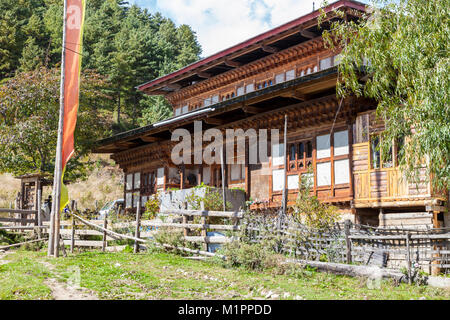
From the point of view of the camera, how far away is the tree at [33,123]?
25.6 metres

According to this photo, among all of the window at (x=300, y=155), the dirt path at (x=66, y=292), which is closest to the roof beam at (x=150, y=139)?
the window at (x=300, y=155)

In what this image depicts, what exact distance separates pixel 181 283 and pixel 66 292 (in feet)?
7.57

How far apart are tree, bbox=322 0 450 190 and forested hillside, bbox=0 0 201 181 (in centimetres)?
1805

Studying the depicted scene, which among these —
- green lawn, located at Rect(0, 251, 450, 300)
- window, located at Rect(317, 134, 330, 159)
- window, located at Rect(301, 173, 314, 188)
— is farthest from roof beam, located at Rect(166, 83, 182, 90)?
green lawn, located at Rect(0, 251, 450, 300)

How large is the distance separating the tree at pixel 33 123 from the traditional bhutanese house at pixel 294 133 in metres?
1.72

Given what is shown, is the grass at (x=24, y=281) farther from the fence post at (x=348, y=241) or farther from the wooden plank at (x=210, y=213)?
the fence post at (x=348, y=241)

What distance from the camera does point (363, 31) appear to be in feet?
43.6

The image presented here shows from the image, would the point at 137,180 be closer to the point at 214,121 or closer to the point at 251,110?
the point at 214,121

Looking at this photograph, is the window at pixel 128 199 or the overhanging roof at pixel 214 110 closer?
the overhanging roof at pixel 214 110

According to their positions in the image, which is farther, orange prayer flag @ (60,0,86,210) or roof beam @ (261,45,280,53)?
roof beam @ (261,45,280,53)

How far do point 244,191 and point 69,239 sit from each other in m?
7.34

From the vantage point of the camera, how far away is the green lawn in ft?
30.4

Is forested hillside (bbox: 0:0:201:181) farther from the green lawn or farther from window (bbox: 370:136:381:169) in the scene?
window (bbox: 370:136:381:169)

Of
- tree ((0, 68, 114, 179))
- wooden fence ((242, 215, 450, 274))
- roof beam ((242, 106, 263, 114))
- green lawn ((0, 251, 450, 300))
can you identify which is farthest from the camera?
tree ((0, 68, 114, 179))
